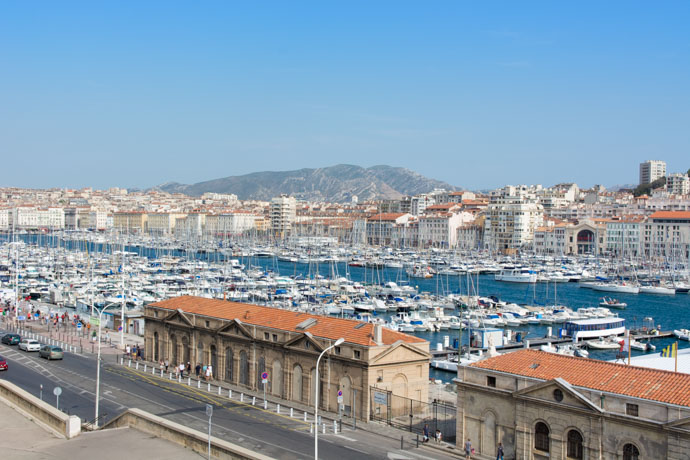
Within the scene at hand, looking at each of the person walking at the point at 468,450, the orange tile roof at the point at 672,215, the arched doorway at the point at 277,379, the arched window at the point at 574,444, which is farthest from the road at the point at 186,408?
the orange tile roof at the point at 672,215

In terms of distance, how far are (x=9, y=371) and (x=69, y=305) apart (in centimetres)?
4220

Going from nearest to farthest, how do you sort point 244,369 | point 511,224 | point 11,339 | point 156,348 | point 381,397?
point 381,397 < point 244,369 < point 156,348 < point 11,339 < point 511,224

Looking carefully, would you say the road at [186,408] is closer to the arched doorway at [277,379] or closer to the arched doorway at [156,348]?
the arched doorway at [277,379]

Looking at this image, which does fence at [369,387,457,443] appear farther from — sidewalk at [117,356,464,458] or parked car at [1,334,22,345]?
parked car at [1,334,22,345]

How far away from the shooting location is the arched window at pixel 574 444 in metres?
23.6

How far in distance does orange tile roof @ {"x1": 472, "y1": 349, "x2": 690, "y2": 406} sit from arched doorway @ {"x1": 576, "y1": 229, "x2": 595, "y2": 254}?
151 meters

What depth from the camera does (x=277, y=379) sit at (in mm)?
35688

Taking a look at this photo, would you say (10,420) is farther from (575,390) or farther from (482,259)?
(482,259)

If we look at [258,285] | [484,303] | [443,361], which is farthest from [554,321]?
[258,285]

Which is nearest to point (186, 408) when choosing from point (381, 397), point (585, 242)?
point (381, 397)

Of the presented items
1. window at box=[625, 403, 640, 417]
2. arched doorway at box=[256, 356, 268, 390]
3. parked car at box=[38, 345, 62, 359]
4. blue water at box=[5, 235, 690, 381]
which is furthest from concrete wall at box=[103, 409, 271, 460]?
blue water at box=[5, 235, 690, 381]

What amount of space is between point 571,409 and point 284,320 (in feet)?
54.9

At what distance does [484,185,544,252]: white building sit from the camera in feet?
609

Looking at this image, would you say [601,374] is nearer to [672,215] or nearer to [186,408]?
[186,408]
